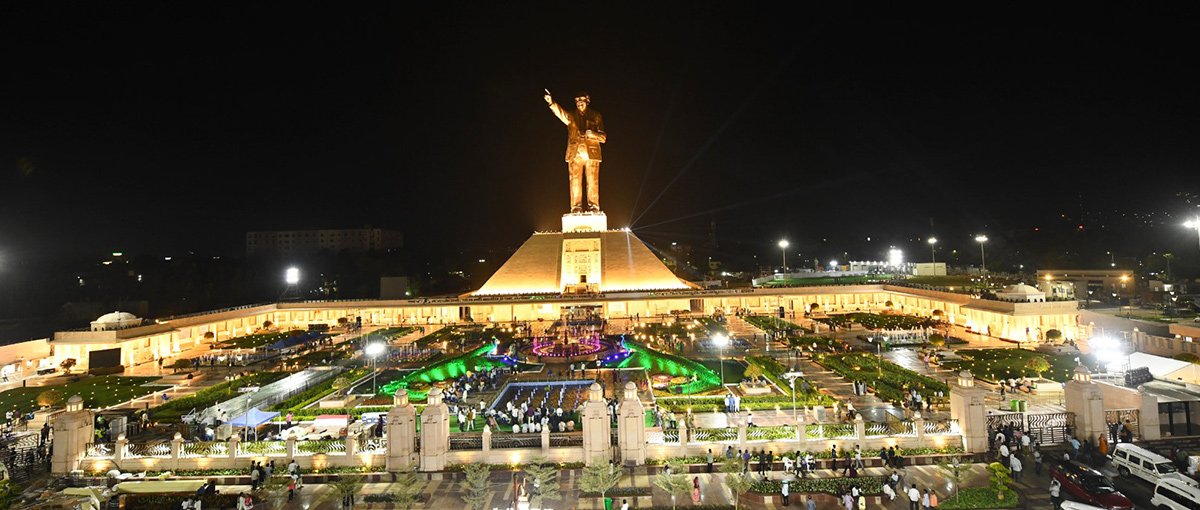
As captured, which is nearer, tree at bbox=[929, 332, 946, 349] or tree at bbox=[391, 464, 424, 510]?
tree at bbox=[391, 464, 424, 510]

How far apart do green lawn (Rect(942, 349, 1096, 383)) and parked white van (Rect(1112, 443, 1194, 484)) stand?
276 inches

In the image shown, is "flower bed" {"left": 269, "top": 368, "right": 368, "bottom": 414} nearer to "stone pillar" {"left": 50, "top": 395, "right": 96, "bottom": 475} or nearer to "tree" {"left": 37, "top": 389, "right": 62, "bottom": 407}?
"stone pillar" {"left": 50, "top": 395, "right": 96, "bottom": 475}

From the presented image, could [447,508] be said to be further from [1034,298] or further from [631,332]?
[1034,298]

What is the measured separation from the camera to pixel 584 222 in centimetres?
4916

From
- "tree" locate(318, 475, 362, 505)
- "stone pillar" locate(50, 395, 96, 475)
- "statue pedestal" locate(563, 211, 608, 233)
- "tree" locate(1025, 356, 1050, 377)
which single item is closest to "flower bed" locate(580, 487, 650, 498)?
"tree" locate(318, 475, 362, 505)

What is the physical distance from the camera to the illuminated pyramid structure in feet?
150

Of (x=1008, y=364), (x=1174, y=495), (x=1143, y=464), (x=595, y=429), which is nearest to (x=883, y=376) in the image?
(x=1008, y=364)

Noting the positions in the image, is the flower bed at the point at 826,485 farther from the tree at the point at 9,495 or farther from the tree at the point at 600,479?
the tree at the point at 9,495

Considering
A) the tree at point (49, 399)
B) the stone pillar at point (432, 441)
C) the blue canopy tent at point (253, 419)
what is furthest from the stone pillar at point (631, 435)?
the tree at point (49, 399)

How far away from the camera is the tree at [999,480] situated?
1129 cm

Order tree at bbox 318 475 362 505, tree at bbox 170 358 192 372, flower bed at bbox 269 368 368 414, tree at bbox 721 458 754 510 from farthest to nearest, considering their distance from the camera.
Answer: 1. tree at bbox 170 358 192 372
2. flower bed at bbox 269 368 368 414
3. tree at bbox 318 475 362 505
4. tree at bbox 721 458 754 510

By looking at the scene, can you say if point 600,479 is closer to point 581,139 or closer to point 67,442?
point 67,442

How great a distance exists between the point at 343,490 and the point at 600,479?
5025 mm

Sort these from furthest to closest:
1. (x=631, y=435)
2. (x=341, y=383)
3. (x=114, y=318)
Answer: (x=114, y=318)
(x=341, y=383)
(x=631, y=435)
